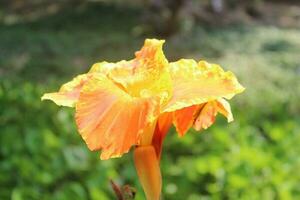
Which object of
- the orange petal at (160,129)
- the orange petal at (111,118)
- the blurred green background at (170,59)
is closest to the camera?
the orange petal at (111,118)

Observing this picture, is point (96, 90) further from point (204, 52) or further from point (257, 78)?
point (204, 52)

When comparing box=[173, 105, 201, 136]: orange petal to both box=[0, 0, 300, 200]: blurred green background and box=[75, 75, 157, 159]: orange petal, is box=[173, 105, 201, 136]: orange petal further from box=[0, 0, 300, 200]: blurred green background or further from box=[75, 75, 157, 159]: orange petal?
box=[0, 0, 300, 200]: blurred green background

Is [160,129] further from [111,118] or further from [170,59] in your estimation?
[170,59]

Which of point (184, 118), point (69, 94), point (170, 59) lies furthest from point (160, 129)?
point (170, 59)

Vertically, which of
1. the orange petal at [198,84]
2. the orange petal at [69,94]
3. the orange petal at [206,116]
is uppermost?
the orange petal at [69,94]

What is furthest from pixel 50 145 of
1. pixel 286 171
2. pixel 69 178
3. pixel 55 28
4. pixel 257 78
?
pixel 55 28

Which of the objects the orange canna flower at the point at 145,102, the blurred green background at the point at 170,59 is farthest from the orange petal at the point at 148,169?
the blurred green background at the point at 170,59

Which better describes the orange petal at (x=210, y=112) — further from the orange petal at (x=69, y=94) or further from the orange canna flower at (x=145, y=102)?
the orange petal at (x=69, y=94)

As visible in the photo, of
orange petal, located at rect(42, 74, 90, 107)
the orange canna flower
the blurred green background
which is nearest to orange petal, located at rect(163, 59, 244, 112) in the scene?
the orange canna flower
